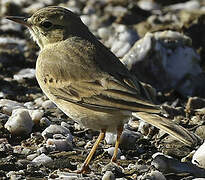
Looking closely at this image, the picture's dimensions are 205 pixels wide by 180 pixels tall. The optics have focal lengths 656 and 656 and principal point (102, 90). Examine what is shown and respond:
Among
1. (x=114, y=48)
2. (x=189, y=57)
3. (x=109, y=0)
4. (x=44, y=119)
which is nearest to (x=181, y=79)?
(x=189, y=57)

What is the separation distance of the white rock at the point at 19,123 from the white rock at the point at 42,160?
31.2 inches

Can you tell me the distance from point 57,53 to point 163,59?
2.91 metres

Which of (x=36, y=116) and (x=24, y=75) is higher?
(x=36, y=116)

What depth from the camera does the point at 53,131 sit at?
768cm

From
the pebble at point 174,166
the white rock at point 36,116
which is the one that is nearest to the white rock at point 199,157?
the pebble at point 174,166

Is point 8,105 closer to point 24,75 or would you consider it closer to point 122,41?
point 24,75

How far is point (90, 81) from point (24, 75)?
10.4ft

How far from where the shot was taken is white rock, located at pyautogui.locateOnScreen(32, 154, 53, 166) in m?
6.90

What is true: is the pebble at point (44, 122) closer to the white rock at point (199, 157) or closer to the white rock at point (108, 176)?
the white rock at point (108, 176)

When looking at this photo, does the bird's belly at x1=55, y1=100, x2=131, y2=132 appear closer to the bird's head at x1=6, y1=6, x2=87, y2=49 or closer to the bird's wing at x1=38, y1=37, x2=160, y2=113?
the bird's wing at x1=38, y1=37, x2=160, y2=113

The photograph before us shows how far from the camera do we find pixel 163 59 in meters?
10.2

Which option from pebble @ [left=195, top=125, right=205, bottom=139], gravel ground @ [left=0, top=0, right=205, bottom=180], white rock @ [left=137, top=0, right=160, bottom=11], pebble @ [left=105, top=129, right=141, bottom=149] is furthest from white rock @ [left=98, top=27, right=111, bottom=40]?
pebble @ [left=105, top=129, right=141, bottom=149]

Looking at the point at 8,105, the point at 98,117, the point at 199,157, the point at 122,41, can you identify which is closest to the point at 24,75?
the point at 8,105

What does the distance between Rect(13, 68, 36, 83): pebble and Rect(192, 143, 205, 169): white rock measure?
3.74 m
